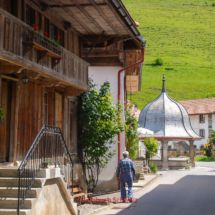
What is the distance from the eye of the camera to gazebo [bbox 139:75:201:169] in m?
40.8

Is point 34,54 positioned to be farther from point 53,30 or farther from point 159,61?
point 159,61

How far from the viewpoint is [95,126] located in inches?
611

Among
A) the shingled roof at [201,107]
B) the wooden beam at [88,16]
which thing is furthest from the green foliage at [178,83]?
the wooden beam at [88,16]

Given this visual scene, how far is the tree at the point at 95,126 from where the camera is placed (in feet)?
50.9

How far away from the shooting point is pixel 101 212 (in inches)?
475

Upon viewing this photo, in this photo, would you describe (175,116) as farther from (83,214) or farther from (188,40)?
(188,40)

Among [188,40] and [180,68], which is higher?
[188,40]

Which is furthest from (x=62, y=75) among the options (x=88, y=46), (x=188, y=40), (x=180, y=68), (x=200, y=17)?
(x=200, y=17)

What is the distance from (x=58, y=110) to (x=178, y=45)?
142 metres

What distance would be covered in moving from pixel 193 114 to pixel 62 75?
70.2 meters

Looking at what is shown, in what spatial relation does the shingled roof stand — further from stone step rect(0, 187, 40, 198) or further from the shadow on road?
stone step rect(0, 187, 40, 198)

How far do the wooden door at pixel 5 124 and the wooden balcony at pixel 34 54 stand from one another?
958 millimetres

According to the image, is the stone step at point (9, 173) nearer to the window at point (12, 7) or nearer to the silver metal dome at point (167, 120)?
the window at point (12, 7)

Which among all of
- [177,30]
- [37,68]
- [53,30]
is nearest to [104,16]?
[53,30]
